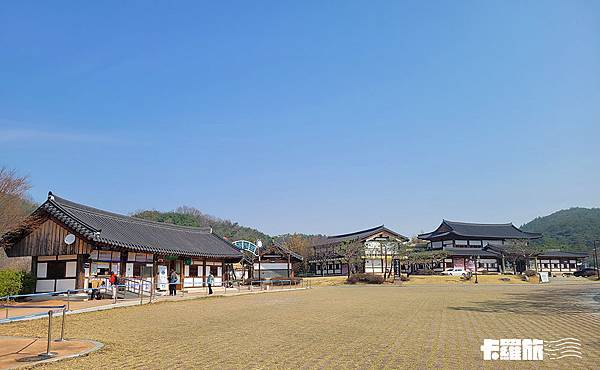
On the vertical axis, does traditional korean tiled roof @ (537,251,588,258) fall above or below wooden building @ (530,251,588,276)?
above

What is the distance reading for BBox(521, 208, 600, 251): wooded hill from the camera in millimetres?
114750

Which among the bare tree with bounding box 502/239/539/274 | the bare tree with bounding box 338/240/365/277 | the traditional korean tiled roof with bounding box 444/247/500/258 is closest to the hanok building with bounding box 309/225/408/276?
the bare tree with bounding box 338/240/365/277

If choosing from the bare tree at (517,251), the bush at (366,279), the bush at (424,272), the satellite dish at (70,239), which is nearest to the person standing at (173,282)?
the satellite dish at (70,239)

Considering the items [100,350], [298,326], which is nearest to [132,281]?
[298,326]

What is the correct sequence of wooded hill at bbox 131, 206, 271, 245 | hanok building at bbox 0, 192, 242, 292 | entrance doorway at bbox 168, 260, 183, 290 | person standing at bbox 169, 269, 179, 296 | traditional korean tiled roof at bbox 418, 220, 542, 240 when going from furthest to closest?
wooded hill at bbox 131, 206, 271, 245 → traditional korean tiled roof at bbox 418, 220, 542, 240 → entrance doorway at bbox 168, 260, 183, 290 → person standing at bbox 169, 269, 179, 296 → hanok building at bbox 0, 192, 242, 292

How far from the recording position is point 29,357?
339 inches

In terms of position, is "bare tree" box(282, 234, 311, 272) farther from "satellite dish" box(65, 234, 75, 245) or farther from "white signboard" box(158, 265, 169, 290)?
"satellite dish" box(65, 234, 75, 245)

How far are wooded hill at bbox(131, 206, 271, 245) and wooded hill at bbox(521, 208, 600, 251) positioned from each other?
2536 inches

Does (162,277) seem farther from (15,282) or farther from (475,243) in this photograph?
(475,243)

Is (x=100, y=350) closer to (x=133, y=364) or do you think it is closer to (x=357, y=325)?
(x=133, y=364)

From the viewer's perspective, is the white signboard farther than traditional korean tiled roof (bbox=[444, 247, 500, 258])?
No

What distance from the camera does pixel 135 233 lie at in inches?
1203

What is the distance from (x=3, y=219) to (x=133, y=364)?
23351 mm
